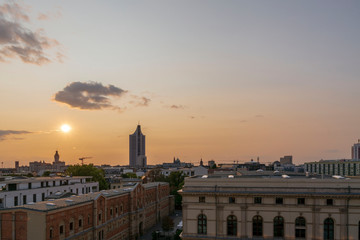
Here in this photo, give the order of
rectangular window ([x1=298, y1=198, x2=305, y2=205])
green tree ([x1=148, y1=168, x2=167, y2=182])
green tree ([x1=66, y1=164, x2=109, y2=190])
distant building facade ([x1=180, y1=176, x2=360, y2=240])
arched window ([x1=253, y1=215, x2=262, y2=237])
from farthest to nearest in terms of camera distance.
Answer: green tree ([x1=148, y1=168, x2=167, y2=182]) → green tree ([x1=66, y1=164, x2=109, y2=190]) → arched window ([x1=253, y1=215, x2=262, y2=237]) → rectangular window ([x1=298, y1=198, x2=305, y2=205]) → distant building facade ([x1=180, y1=176, x2=360, y2=240])

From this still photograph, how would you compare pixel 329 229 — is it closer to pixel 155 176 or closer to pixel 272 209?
pixel 272 209

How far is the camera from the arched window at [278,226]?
4281 centimetres

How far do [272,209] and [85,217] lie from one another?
29700 mm

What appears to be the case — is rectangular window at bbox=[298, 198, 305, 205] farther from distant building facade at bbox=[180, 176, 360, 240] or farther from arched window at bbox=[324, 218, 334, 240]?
arched window at bbox=[324, 218, 334, 240]

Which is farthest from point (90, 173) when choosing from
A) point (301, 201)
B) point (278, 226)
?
point (301, 201)

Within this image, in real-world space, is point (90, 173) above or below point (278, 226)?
below

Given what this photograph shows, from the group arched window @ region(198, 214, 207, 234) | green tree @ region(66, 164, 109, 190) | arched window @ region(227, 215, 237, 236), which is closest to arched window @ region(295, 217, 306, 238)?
arched window @ region(227, 215, 237, 236)

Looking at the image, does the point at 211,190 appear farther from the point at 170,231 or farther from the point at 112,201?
the point at 170,231

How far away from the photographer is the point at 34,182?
68125 millimetres

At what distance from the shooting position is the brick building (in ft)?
144

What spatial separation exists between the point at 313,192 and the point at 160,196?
64947mm

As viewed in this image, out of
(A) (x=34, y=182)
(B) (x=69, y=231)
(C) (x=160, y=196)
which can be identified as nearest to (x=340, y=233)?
(B) (x=69, y=231)

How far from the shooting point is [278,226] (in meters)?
42.9

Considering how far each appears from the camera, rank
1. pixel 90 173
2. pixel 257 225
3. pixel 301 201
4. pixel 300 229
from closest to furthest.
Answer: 1. pixel 300 229
2. pixel 301 201
3. pixel 257 225
4. pixel 90 173
